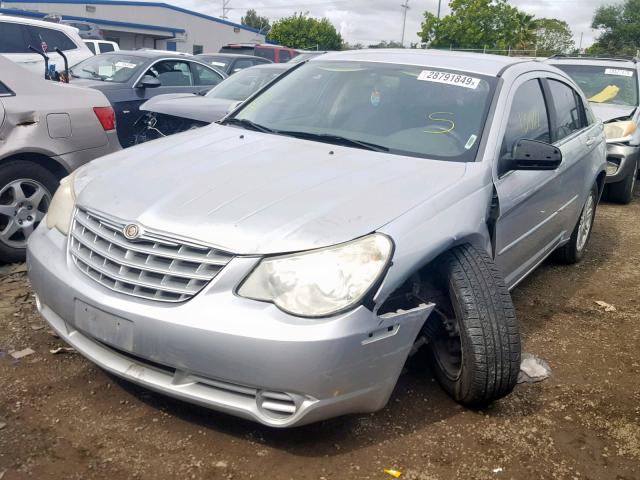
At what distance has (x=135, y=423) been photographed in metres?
2.73

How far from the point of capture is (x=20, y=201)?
→ 4.46m

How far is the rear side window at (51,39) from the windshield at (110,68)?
1708 mm

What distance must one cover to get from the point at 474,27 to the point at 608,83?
3816cm

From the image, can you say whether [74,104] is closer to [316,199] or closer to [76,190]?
[76,190]

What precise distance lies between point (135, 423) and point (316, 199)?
1.21 m

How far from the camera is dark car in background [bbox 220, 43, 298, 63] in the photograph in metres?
18.8

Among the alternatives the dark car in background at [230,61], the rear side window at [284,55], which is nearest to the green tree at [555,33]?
the rear side window at [284,55]

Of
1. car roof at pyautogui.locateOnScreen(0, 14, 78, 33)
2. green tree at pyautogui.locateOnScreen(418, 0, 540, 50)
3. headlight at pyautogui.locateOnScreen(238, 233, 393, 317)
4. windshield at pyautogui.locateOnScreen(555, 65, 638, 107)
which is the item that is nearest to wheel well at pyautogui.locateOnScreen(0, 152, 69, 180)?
headlight at pyautogui.locateOnScreen(238, 233, 393, 317)

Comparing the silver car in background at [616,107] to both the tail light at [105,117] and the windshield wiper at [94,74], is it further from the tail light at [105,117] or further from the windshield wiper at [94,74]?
the windshield wiper at [94,74]

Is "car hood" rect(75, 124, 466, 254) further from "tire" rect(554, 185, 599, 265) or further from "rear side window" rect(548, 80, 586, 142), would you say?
"tire" rect(554, 185, 599, 265)

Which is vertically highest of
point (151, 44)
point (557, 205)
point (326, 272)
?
point (326, 272)

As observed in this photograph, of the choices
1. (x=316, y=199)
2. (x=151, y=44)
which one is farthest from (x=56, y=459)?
(x=151, y=44)

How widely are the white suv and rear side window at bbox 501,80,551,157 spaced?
7.21 metres

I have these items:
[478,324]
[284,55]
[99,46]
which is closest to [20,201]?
[478,324]
